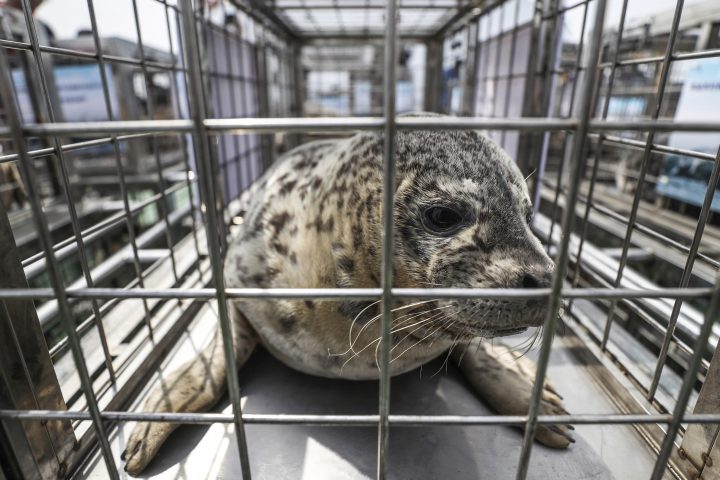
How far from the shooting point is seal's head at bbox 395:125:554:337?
3.56 ft

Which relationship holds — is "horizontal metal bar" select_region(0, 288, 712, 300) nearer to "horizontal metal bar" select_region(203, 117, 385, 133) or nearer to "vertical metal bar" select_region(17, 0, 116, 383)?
"horizontal metal bar" select_region(203, 117, 385, 133)

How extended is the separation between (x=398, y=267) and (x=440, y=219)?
191 mm

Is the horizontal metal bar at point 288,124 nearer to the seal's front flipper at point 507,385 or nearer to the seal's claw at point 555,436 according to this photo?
the seal's front flipper at point 507,385

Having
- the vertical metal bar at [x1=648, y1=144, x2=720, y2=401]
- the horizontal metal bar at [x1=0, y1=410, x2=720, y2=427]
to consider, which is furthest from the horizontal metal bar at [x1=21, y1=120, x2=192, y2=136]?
the vertical metal bar at [x1=648, y1=144, x2=720, y2=401]

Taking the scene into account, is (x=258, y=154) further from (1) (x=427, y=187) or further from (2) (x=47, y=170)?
(1) (x=427, y=187)

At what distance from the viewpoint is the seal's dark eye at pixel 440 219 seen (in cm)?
125

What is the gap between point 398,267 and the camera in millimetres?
1288

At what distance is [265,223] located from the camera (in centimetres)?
167

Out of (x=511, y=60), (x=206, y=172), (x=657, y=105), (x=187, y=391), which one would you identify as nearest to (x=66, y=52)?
(x=206, y=172)

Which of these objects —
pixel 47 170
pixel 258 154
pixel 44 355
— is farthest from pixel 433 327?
pixel 47 170

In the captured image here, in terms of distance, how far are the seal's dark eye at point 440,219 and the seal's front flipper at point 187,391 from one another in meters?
0.89

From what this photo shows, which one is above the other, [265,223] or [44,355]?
[265,223]

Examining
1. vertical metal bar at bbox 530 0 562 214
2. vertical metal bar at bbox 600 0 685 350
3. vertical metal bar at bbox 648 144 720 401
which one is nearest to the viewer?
vertical metal bar at bbox 648 144 720 401

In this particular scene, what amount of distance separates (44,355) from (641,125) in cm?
145
